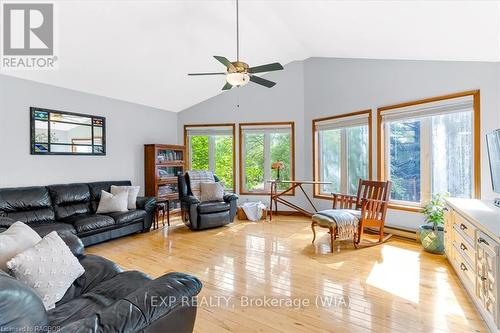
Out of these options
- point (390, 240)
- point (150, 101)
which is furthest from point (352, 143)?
point (150, 101)

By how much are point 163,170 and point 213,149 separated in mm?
1289

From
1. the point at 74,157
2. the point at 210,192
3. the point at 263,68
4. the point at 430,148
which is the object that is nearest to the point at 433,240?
the point at 430,148

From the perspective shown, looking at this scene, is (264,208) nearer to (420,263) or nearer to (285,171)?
(285,171)

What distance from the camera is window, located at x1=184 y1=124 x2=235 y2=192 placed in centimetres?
633

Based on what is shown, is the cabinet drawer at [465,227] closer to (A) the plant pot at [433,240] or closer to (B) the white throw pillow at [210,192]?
(A) the plant pot at [433,240]

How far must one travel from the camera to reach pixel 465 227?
2.43 m

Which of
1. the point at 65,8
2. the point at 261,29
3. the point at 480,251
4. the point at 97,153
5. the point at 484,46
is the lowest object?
the point at 480,251

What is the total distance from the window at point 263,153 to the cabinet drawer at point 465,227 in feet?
11.4

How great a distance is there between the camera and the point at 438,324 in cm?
200

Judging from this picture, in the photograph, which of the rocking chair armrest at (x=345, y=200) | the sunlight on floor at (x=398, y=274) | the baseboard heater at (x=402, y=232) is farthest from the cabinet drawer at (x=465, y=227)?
the rocking chair armrest at (x=345, y=200)

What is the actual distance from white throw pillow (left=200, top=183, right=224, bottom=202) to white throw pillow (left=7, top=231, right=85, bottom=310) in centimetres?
337

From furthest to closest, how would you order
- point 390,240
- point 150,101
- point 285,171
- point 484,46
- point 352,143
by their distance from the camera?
point 285,171 < point 150,101 < point 352,143 < point 390,240 < point 484,46

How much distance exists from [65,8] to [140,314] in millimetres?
3275

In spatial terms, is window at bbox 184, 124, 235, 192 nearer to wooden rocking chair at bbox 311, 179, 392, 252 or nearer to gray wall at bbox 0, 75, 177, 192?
gray wall at bbox 0, 75, 177, 192
